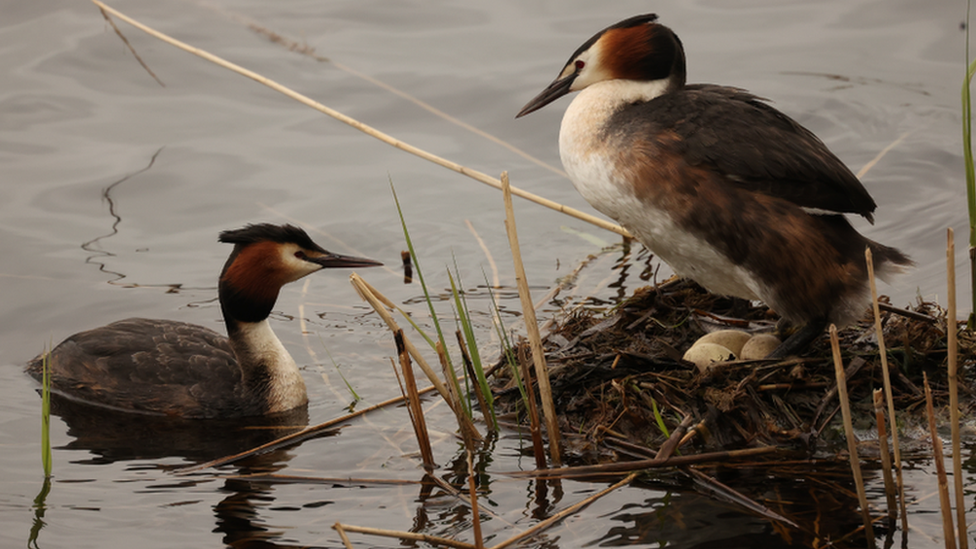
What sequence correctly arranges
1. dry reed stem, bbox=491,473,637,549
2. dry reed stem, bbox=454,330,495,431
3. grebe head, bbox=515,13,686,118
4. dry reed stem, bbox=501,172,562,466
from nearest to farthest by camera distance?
dry reed stem, bbox=491,473,637,549
dry reed stem, bbox=501,172,562,466
dry reed stem, bbox=454,330,495,431
grebe head, bbox=515,13,686,118

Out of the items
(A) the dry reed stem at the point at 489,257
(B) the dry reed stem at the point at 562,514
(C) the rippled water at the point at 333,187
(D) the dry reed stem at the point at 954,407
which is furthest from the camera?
(A) the dry reed stem at the point at 489,257

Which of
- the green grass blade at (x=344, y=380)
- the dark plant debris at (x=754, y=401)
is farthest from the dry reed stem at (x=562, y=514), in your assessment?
the green grass blade at (x=344, y=380)

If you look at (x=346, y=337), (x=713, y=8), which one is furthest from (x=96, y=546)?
(x=713, y=8)

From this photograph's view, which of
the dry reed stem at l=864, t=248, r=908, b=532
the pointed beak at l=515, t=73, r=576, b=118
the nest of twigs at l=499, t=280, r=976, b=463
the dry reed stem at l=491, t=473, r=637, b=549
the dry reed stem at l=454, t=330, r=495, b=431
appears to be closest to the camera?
the dry reed stem at l=864, t=248, r=908, b=532

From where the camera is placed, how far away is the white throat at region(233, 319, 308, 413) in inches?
213

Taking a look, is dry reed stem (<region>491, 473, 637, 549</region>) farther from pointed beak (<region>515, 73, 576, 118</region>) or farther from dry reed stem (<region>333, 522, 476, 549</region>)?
pointed beak (<region>515, 73, 576, 118</region>)

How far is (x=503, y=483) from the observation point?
425cm

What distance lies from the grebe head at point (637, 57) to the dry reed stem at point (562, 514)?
183 centimetres

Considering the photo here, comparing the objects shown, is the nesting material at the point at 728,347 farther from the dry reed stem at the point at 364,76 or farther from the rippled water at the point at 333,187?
the dry reed stem at the point at 364,76

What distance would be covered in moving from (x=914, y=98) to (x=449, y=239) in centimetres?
407

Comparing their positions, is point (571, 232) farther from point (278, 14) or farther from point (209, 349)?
point (278, 14)

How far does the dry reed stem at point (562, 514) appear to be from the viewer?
3.67 m

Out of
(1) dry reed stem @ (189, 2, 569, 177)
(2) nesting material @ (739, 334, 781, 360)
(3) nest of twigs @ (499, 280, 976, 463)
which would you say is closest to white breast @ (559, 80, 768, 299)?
(2) nesting material @ (739, 334, 781, 360)

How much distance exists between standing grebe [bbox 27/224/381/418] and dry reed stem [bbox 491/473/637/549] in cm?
187
